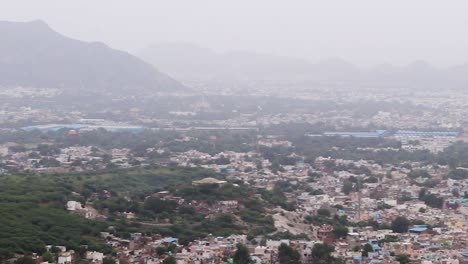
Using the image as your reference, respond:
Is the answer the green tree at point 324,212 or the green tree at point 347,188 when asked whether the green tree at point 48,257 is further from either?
the green tree at point 347,188

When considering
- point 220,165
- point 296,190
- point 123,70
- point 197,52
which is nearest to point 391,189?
point 296,190

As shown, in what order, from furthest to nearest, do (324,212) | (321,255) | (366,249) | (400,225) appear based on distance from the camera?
(324,212) → (400,225) → (366,249) → (321,255)

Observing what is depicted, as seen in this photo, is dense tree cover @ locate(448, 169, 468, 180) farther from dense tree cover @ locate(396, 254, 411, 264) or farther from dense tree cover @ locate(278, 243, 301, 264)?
dense tree cover @ locate(278, 243, 301, 264)

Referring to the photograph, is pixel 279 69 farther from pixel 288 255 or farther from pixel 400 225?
pixel 288 255

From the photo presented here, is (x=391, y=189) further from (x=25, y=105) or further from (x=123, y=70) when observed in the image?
(x=123, y=70)

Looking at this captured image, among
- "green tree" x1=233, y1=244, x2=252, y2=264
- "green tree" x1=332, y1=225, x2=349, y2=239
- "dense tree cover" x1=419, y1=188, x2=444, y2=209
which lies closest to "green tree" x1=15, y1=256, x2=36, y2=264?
"green tree" x1=233, y1=244, x2=252, y2=264

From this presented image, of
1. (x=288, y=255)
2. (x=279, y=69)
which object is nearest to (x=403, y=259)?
(x=288, y=255)
